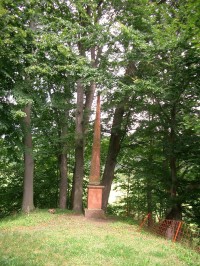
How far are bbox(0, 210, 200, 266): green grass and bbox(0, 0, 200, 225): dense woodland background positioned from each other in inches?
111

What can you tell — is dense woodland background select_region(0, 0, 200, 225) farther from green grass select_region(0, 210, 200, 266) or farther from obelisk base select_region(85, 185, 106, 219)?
green grass select_region(0, 210, 200, 266)

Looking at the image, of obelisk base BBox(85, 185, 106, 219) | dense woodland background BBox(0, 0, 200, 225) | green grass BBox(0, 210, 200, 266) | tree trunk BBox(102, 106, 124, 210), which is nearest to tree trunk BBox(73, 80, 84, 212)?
dense woodland background BBox(0, 0, 200, 225)

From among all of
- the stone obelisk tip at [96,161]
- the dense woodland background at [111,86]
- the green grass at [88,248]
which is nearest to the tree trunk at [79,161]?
the dense woodland background at [111,86]

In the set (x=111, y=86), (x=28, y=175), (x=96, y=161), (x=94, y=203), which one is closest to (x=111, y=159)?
(x=96, y=161)

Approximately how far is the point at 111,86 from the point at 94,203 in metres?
4.50

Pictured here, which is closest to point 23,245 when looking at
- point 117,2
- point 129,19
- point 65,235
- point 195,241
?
point 65,235

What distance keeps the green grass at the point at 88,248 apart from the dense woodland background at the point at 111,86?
282 centimetres

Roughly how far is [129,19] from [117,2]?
50.2 inches

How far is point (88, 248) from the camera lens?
20.8 feet

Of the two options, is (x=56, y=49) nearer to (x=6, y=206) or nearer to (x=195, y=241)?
(x=195, y=241)

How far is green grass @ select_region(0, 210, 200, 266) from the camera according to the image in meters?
5.59

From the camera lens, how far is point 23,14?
35.4ft

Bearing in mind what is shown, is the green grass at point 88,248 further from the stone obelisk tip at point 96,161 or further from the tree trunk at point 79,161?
the tree trunk at point 79,161

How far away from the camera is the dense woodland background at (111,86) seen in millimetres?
9133
